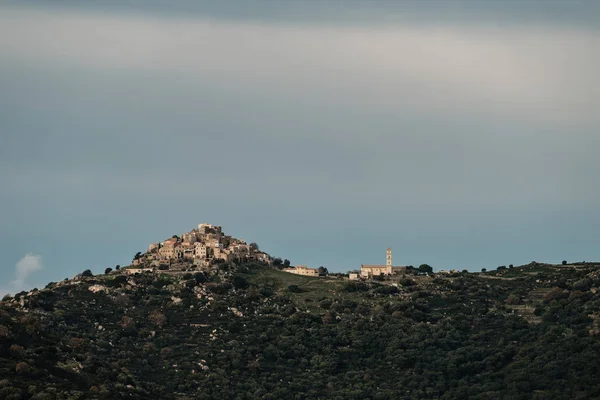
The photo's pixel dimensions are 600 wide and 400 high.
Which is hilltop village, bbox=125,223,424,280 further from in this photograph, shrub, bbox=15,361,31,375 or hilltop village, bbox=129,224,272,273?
shrub, bbox=15,361,31,375

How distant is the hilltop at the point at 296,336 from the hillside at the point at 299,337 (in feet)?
0.62

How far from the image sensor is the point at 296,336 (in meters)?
158

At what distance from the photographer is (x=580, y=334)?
480 feet

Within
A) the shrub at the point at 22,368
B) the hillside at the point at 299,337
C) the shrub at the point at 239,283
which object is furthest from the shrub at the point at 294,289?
the shrub at the point at 22,368

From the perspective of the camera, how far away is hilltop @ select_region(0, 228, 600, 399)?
136 m

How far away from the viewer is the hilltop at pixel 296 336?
13575 cm

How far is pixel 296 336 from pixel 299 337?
0.44 meters

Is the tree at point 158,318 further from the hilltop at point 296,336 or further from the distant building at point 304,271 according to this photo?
the distant building at point 304,271

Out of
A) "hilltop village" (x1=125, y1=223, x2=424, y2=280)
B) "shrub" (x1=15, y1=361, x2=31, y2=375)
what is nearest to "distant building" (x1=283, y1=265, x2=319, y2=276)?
"hilltop village" (x1=125, y1=223, x2=424, y2=280)

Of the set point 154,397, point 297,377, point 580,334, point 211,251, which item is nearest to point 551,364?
point 580,334

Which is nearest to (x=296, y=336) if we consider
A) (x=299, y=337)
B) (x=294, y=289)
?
(x=299, y=337)

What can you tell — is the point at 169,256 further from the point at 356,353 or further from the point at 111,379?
the point at 111,379

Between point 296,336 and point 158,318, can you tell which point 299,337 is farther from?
point 158,318

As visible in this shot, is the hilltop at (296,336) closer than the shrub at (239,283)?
Yes
